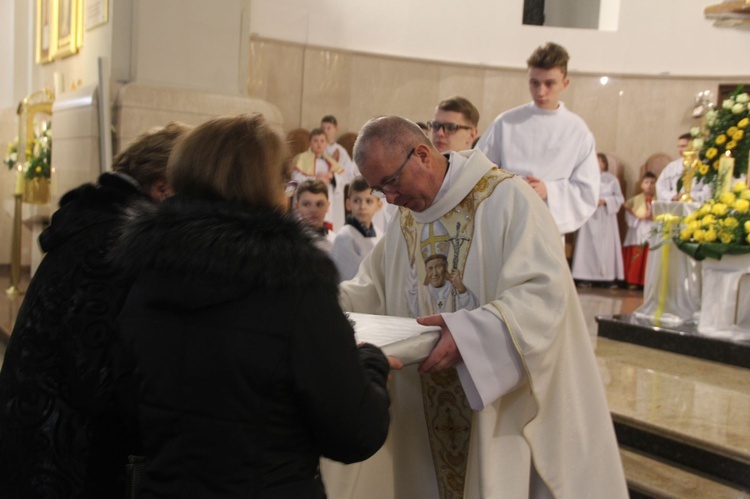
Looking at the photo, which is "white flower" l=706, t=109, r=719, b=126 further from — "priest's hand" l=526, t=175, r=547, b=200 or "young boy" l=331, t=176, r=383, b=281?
"young boy" l=331, t=176, r=383, b=281

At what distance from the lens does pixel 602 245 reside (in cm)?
1266

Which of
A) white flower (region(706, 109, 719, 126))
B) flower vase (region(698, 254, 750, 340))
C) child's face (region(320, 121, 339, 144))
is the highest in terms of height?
white flower (region(706, 109, 719, 126))

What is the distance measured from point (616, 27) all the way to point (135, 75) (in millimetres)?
9197

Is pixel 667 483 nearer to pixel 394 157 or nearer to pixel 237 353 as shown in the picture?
pixel 394 157

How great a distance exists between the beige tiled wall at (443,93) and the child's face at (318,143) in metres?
0.82

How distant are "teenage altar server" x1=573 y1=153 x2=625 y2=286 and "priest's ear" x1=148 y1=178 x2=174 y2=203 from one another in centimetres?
1082

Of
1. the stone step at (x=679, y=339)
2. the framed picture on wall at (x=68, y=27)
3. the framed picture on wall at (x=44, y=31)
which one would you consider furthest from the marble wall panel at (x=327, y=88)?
the stone step at (x=679, y=339)

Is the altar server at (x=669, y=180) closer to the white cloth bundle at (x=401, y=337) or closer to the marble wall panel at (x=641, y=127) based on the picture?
the marble wall panel at (x=641, y=127)

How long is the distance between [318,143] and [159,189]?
353 inches

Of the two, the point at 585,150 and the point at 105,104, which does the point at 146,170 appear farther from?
the point at 105,104

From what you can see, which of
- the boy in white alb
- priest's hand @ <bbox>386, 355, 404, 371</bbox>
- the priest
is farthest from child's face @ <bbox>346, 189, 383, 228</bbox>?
priest's hand @ <bbox>386, 355, 404, 371</bbox>

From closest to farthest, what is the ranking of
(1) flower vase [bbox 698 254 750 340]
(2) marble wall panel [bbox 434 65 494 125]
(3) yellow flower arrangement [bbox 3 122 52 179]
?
(1) flower vase [bbox 698 254 750 340] < (3) yellow flower arrangement [bbox 3 122 52 179] < (2) marble wall panel [bbox 434 65 494 125]

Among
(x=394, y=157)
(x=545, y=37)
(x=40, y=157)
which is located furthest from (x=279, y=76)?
(x=394, y=157)

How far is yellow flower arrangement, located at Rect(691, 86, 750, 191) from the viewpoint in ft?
22.6
